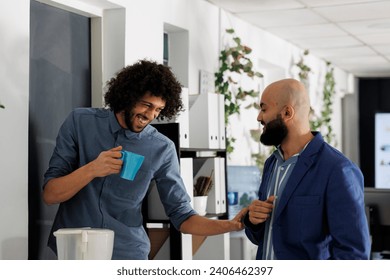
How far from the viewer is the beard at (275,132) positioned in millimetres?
2420

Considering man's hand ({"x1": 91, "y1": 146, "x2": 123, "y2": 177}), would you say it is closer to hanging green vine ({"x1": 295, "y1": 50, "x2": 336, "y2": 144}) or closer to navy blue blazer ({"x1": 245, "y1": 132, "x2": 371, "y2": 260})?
navy blue blazer ({"x1": 245, "y1": 132, "x2": 371, "y2": 260})

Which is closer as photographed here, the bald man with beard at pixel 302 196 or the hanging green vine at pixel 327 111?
the bald man with beard at pixel 302 196

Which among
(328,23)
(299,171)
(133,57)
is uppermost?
(328,23)

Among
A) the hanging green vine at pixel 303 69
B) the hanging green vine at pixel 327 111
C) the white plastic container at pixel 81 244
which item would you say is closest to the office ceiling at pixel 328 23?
the hanging green vine at pixel 303 69

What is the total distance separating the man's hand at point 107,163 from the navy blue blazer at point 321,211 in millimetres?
602

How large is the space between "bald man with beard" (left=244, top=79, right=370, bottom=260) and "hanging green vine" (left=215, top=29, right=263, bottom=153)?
2.68m

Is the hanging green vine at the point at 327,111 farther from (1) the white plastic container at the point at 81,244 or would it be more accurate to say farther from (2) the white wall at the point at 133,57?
(1) the white plastic container at the point at 81,244

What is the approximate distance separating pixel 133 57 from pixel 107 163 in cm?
146

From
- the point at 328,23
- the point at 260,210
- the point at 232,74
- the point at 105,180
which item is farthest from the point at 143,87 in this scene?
the point at 328,23

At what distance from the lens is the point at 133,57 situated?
3947mm

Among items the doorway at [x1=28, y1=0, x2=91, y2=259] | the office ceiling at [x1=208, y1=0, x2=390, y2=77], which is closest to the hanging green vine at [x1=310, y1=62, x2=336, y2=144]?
the office ceiling at [x1=208, y1=0, x2=390, y2=77]

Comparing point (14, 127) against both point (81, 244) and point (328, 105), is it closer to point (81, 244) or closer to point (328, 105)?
point (81, 244)
